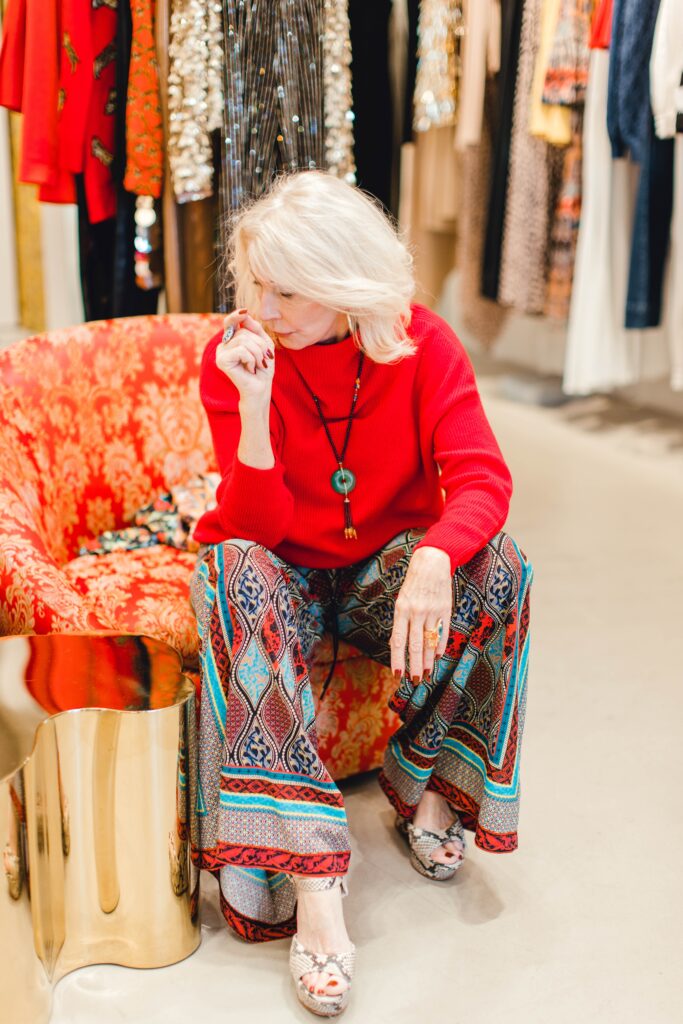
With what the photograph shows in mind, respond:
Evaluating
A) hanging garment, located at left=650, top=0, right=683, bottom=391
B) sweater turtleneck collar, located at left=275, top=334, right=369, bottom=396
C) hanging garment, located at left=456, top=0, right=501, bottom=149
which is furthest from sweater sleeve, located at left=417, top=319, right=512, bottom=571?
hanging garment, located at left=456, top=0, right=501, bottom=149

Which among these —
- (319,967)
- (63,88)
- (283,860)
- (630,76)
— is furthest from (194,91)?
(319,967)

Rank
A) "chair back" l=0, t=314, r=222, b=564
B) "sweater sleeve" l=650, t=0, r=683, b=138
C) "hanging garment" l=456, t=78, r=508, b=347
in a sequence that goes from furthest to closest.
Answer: "hanging garment" l=456, t=78, r=508, b=347 → "sweater sleeve" l=650, t=0, r=683, b=138 → "chair back" l=0, t=314, r=222, b=564

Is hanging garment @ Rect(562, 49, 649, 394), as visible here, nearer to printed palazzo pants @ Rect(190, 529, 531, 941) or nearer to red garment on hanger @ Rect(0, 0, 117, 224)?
red garment on hanger @ Rect(0, 0, 117, 224)

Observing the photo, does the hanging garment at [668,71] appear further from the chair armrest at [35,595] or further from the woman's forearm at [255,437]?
the chair armrest at [35,595]

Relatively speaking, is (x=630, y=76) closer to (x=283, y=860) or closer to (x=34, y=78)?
(x=34, y=78)

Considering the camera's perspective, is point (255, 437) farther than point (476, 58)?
No

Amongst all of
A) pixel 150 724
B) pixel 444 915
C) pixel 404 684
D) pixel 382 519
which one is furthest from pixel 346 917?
pixel 382 519

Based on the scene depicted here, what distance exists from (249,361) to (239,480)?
0.54ft

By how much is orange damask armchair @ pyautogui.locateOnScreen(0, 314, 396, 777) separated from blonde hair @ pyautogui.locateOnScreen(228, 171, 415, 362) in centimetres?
50

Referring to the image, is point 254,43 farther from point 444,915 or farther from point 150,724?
point 444,915

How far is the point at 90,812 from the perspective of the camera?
1468 mm

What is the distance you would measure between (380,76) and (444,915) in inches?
78.7

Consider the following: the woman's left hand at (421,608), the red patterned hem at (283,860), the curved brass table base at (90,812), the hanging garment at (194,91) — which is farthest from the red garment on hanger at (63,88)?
the red patterned hem at (283,860)

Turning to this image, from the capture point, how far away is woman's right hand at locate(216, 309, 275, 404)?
1.52 metres
